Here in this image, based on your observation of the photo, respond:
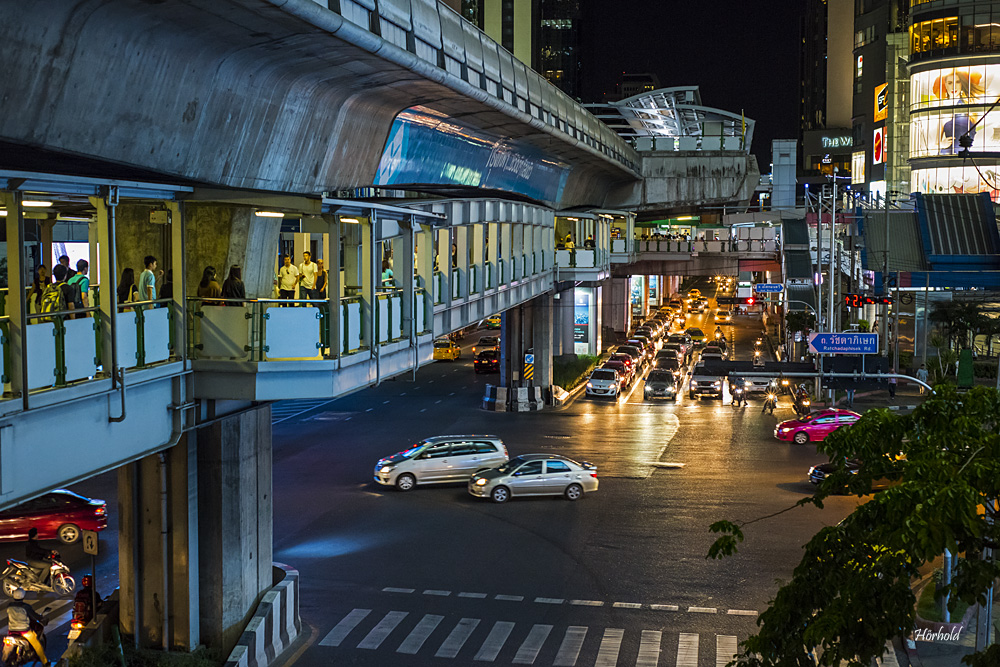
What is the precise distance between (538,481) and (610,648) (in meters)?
10.6

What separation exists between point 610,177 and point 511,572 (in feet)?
116

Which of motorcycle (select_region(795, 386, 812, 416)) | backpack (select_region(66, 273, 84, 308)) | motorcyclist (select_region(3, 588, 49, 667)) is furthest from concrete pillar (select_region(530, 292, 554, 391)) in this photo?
backpack (select_region(66, 273, 84, 308))

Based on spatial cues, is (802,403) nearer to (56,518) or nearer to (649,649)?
(649,649)

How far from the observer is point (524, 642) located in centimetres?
1664

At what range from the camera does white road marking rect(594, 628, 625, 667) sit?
52.2ft

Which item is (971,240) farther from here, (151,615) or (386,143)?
(151,615)

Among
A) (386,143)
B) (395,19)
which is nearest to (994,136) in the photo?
(386,143)

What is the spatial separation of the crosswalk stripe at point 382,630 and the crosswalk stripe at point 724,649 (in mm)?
5329

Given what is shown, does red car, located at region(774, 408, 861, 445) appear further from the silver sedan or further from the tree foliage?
the tree foliage

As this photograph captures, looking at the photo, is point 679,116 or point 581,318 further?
point 679,116

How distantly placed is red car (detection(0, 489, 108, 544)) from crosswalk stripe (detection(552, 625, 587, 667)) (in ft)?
39.8

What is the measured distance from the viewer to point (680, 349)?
199 ft

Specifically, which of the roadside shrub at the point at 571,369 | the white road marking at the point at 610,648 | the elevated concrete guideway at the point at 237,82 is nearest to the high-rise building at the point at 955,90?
the roadside shrub at the point at 571,369

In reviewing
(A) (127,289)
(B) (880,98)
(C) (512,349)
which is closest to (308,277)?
(A) (127,289)
